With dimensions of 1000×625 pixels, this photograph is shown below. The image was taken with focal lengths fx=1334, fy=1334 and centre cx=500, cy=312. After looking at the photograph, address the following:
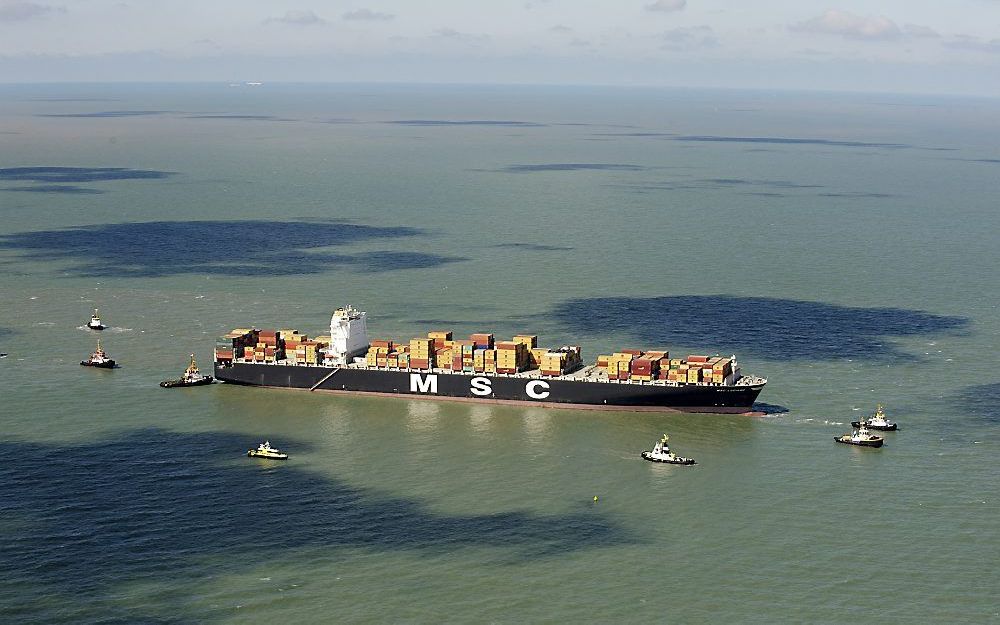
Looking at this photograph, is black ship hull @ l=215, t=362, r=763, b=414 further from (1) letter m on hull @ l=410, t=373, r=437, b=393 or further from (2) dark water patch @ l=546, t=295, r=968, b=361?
(2) dark water patch @ l=546, t=295, r=968, b=361

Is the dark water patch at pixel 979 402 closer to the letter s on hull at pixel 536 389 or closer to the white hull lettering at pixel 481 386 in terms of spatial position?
the letter s on hull at pixel 536 389

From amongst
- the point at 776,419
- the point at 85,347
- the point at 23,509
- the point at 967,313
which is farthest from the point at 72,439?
the point at 967,313

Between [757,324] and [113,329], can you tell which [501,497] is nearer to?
[757,324]

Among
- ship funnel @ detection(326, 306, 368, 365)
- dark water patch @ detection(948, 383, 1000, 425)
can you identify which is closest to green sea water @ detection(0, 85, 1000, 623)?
dark water patch @ detection(948, 383, 1000, 425)

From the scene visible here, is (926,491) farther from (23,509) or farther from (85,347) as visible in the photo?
(85,347)

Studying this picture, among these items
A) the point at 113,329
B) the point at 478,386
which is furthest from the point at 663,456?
the point at 113,329

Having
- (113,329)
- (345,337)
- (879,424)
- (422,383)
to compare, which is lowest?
(879,424)
